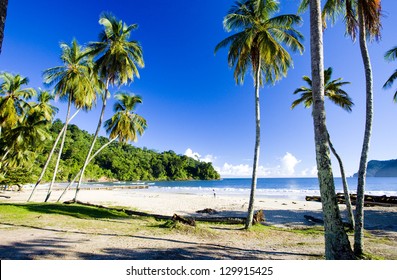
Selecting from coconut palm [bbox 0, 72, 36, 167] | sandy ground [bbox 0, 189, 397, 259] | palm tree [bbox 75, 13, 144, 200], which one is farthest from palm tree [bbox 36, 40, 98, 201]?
sandy ground [bbox 0, 189, 397, 259]

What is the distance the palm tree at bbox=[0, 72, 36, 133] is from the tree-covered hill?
168 feet

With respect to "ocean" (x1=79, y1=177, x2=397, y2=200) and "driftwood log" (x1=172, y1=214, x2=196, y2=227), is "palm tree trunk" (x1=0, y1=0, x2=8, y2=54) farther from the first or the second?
"ocean" (x1=79, y1=177, x2=397, y2=200)

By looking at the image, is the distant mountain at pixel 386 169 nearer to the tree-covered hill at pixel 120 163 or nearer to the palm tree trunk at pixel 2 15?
the tree-covered hill at pixel 120 163

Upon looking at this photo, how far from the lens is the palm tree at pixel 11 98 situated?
20.2 meters

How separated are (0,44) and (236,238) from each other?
8304 millimetres

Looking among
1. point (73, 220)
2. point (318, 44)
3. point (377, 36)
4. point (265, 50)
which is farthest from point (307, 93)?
point (73, 220)

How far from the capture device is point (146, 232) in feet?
29.4

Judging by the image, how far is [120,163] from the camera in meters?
108

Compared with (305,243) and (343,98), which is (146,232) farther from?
(343,98)

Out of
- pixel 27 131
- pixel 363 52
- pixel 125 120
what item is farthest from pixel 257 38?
pixel 27 131

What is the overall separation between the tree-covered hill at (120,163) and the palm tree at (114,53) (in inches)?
2314

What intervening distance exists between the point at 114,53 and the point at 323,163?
16795 mm

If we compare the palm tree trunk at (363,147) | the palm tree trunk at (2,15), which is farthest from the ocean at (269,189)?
the palm tree trunk at (2,15)

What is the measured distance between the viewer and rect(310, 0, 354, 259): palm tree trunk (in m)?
5.26
